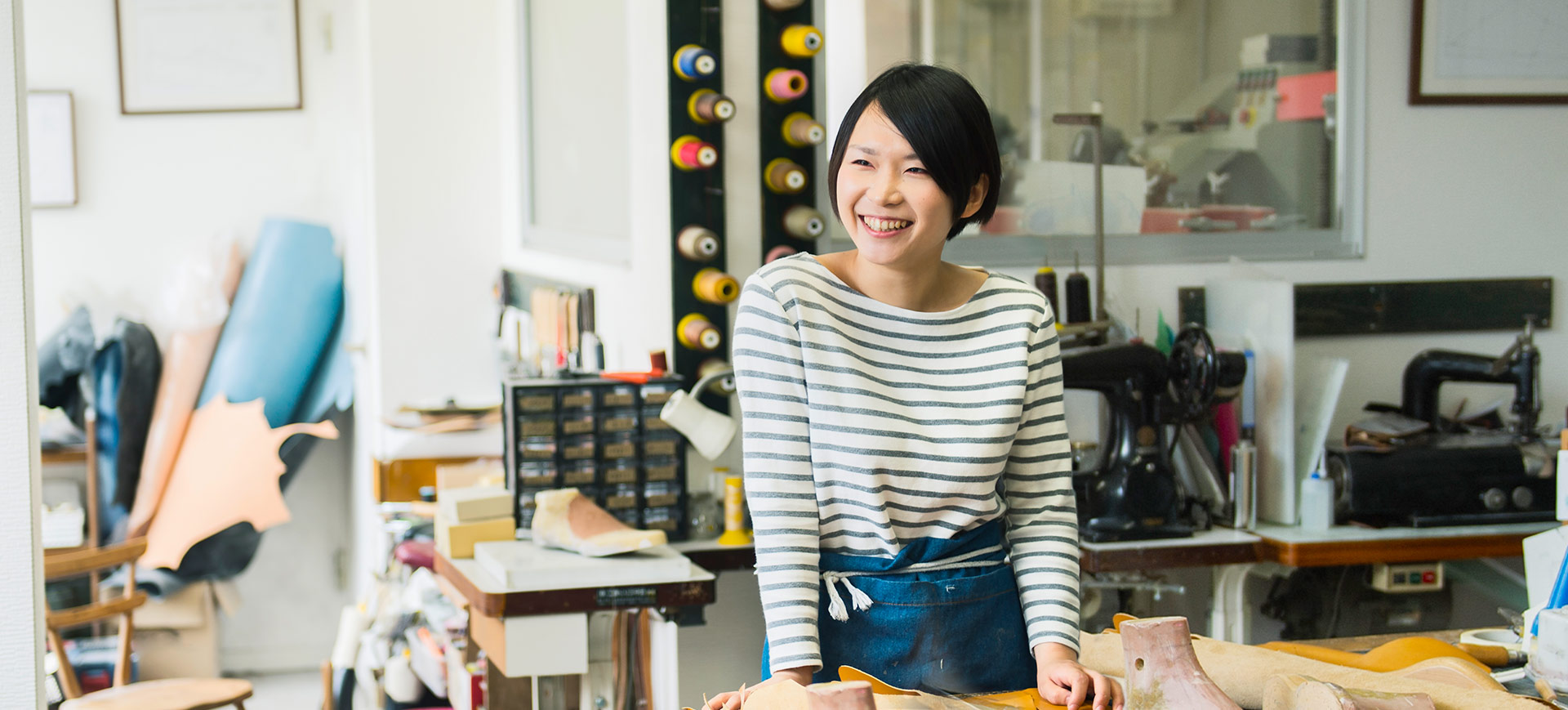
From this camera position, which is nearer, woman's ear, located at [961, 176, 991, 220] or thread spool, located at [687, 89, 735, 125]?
woman's ear, located at [961, 176, 991, 220]

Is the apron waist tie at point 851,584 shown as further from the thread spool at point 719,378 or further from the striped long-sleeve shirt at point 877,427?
the thread spool at point 719,378

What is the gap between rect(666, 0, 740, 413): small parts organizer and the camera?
272 cm

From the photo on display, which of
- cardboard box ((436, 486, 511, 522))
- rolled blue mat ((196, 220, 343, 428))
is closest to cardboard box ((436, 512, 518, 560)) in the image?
cardboard box ((436, 486, 511, 522))

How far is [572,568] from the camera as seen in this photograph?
2.34 m

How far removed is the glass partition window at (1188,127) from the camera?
3.09 meters

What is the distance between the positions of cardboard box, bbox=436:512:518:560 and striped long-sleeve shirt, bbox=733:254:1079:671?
1356 millimetres

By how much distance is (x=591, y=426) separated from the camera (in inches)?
104

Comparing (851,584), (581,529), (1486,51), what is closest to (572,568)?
(581,529)

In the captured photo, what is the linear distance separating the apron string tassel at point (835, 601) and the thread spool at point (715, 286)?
1.37 m

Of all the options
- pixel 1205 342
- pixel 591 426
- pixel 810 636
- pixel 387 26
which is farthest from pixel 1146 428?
pixel 387 26

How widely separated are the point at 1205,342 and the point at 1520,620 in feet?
3.06

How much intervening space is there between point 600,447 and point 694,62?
0.79 meters

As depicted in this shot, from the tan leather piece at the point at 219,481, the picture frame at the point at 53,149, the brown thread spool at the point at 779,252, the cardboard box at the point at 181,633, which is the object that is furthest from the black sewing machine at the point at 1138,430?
the picture frame at the point at 53,149

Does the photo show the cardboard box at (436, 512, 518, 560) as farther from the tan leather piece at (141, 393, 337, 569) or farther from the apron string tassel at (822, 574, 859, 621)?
the tan leather piece at (141, 393, 337, 569)
